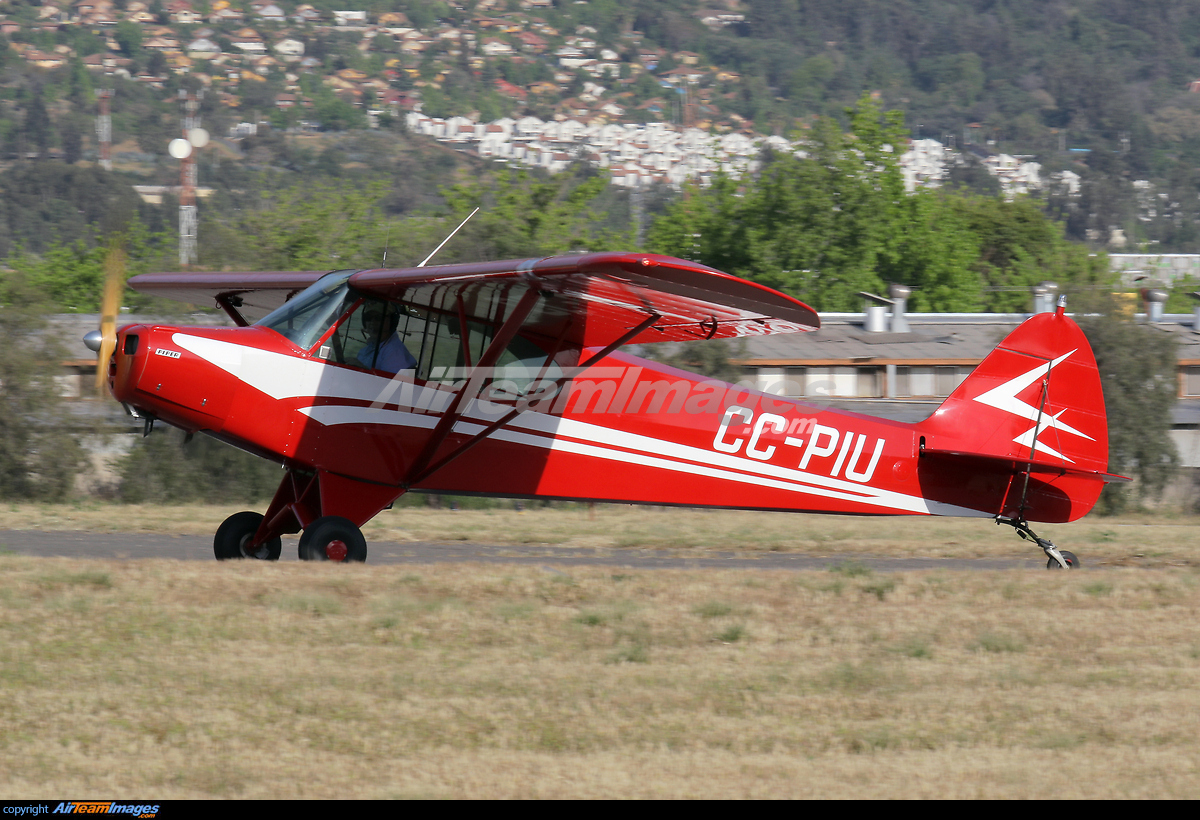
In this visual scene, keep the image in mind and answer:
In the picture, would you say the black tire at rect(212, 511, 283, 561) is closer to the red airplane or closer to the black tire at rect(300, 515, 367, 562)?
the red airplane

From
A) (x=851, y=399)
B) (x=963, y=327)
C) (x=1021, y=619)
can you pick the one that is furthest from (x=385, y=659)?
(x=963, y=327)

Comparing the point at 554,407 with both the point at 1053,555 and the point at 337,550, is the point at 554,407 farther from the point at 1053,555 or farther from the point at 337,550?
the point at 1053,555

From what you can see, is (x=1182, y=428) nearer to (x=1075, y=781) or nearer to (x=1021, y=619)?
(x=1021, y=619)

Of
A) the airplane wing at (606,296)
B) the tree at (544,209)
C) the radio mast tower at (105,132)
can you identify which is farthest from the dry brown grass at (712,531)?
the radio mast tower at (105,132)

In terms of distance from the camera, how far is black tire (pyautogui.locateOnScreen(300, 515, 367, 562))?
34.3ft

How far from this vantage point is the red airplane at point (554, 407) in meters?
10.2

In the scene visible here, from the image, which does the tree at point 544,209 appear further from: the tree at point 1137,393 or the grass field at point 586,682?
the grass field at point 586,682

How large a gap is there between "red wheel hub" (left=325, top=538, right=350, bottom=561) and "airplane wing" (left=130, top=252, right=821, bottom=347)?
2.04 metres

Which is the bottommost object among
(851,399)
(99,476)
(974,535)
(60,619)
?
(99,476)

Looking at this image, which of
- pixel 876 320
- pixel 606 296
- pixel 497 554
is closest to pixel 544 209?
pixel 876 320

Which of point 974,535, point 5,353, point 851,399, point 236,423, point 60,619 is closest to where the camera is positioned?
point 60,619

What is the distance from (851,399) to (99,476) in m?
18.0

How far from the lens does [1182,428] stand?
30438mm
